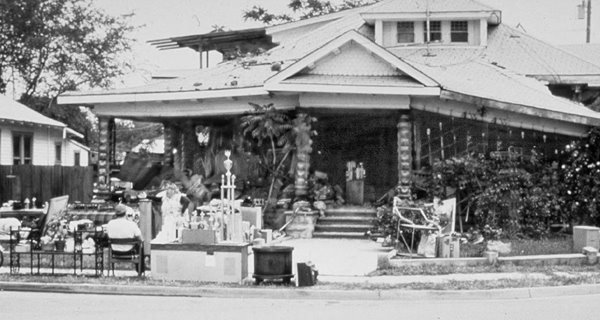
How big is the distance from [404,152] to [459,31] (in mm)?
8488

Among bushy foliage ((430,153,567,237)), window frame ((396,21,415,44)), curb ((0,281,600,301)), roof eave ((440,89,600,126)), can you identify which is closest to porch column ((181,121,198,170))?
window frame ((396,21,415,44))

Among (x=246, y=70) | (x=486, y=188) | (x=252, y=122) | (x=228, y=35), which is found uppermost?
(x=228, y=35)

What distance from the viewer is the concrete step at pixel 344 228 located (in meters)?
24.7

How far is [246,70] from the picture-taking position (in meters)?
29.6

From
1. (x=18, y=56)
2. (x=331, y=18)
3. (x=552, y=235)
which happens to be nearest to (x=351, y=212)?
(x=552, y=235)

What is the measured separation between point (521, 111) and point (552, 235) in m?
3.53

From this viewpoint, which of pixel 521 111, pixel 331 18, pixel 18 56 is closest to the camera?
pixel 521 111

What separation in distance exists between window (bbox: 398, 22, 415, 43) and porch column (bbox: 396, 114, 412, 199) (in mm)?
7158

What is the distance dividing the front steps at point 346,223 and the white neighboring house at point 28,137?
15.1 m

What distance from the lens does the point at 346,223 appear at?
82.3 feet

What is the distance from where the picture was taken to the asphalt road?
12453 millimetres

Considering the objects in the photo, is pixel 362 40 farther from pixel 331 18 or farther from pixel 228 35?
pixel 228 35

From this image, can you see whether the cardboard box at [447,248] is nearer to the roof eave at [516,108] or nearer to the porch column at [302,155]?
the roof eave at [516,108]

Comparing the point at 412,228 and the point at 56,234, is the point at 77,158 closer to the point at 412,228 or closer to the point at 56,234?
the point at 56,234
